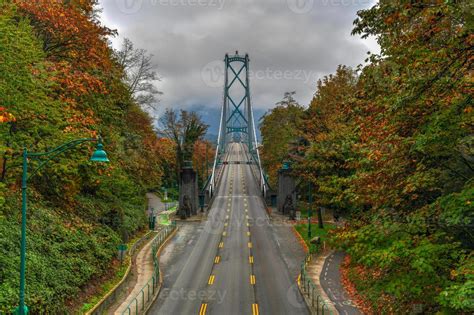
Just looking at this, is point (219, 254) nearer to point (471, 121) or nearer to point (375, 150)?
point (375, 150)

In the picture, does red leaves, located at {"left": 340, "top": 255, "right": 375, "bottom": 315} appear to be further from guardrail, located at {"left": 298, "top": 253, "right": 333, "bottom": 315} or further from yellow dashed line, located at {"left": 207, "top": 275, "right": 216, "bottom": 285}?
yellow dashed line, located at {"left": 207, "top": 275, "right": 216, "bottom": 285}

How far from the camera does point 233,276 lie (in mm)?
25891

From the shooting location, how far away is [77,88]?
20.1 meters

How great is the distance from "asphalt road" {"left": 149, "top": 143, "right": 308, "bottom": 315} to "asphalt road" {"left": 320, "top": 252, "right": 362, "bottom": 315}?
172cm

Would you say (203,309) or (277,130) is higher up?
(277,130)

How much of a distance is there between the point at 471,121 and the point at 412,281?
13.7ft

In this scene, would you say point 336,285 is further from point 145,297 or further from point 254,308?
point 145,297

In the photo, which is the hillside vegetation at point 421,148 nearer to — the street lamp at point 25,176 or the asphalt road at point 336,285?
the asphalt road at point 336,285

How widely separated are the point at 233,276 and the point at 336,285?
637 centimetres

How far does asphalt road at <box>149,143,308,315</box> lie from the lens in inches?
797

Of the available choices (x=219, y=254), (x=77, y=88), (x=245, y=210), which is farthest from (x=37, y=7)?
(x=245, y=210)

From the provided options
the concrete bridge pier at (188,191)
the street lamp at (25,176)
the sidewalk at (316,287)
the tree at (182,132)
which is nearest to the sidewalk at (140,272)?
the street lamp at (25,176)
